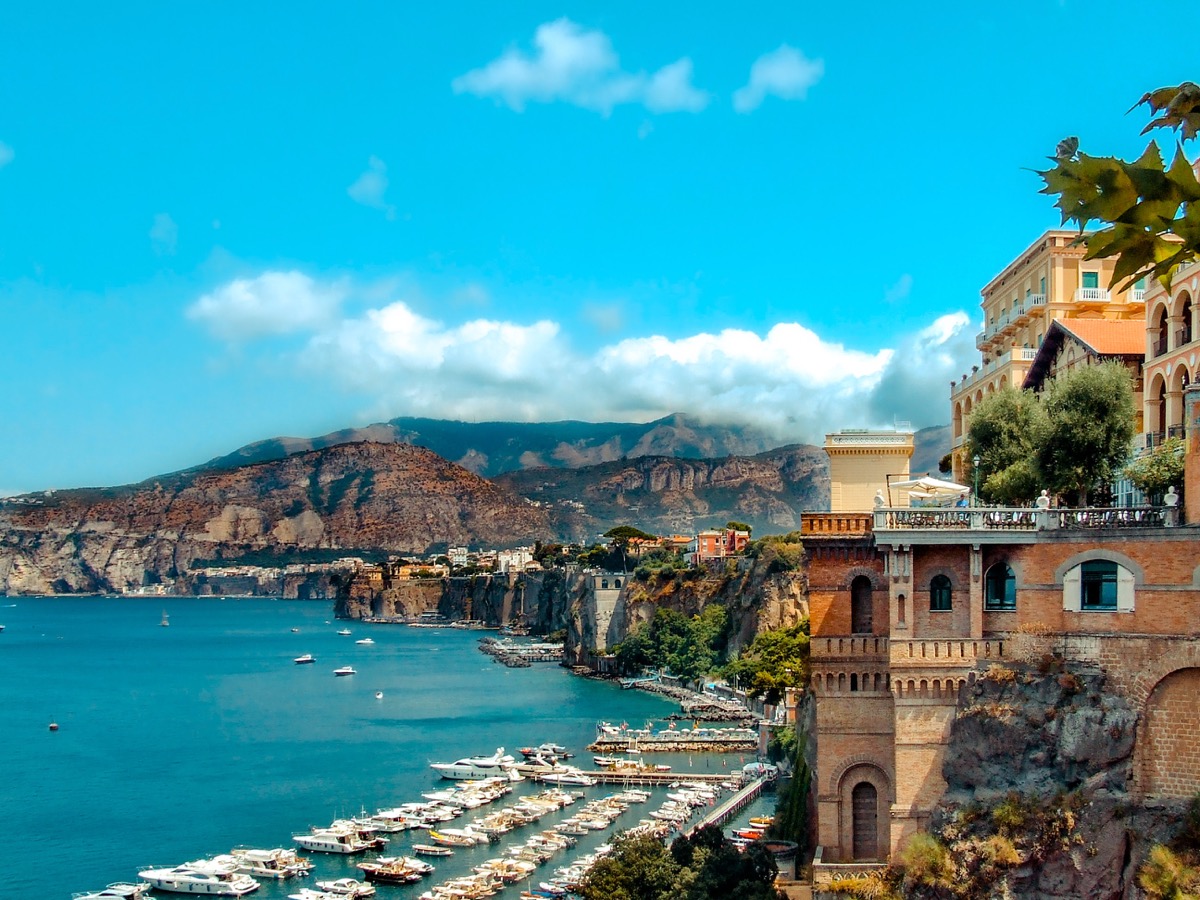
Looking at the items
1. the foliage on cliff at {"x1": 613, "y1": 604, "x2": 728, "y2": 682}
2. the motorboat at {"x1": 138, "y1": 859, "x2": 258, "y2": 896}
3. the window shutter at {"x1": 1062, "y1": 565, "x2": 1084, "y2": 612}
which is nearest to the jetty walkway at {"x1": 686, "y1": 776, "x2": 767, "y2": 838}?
the motorboat at {"x1": 138, "y1": 859, "x2": 258, "y2": 896}

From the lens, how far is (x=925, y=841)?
27906mm

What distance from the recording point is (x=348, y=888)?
53312 mm

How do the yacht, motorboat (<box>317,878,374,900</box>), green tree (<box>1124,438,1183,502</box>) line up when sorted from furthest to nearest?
1. the yacht
2. motorboat (<box>317,878,374,900</box>)
3. green tree (<box>1124,438,1183,502</box>)

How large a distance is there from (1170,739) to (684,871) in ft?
52.8

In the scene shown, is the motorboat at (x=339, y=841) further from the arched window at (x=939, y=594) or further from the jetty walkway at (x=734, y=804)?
the arched window at (x=939, y=594)

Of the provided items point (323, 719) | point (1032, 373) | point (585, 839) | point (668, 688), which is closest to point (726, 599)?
point (668, 688)

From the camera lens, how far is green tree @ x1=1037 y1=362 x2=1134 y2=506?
34031 millimetres

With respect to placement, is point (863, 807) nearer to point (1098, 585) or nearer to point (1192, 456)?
point (1098, 585)

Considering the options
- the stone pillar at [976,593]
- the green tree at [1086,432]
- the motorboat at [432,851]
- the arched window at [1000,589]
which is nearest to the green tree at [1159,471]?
the green tree at [1086,432]

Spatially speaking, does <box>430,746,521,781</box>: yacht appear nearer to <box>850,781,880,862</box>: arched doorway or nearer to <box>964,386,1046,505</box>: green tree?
<box>964,386,1046,505</box>: green tree

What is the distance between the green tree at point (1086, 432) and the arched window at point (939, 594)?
6471 millimetres

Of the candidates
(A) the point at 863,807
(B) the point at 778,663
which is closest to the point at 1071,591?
(A) the point at 863,807

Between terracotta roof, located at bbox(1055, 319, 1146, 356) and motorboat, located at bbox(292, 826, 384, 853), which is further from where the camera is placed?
motorboat, located at bbox(292, 826, 384, 853)

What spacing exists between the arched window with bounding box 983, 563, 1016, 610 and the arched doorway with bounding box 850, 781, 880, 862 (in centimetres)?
616
